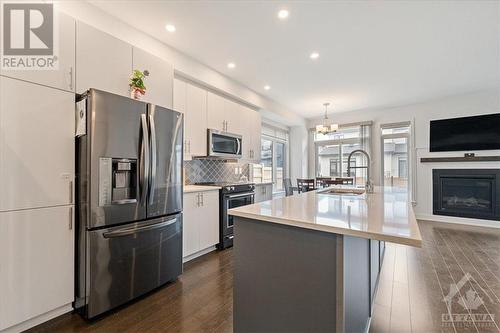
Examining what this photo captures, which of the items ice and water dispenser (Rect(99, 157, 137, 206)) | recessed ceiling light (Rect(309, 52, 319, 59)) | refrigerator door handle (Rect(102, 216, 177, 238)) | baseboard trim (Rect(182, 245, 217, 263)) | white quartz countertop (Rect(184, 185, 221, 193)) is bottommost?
baseboard trim (Rect(182, 245, 217, 263))

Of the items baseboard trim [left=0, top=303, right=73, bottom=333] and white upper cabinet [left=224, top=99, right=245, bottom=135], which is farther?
white upper cabinet [left=224, top=99, right=245, bottom=135]

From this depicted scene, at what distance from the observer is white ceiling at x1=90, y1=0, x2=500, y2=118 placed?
2.32 m

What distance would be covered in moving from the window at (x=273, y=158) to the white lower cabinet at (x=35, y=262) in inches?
158

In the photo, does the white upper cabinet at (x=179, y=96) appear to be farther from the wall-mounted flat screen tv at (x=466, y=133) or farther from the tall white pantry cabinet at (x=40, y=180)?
the wall-mounted flat screen tv at (x=466, y=133)

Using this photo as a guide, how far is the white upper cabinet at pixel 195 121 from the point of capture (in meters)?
3.17

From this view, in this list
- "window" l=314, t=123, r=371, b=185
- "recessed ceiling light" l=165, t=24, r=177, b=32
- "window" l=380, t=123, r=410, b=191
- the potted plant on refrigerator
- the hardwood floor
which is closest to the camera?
the hardwood floor

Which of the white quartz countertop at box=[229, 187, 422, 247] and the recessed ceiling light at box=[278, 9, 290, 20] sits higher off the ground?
the recessed ceiling light at box=[278, 9, 290, 20]

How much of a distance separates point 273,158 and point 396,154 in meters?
3.07

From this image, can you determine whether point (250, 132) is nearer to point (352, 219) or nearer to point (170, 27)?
point (170, 27)

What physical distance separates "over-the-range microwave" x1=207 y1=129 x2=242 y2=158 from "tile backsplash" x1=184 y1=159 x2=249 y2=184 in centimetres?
44

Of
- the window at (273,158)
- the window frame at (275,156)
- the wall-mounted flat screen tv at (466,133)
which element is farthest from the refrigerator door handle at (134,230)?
the wall-mounted flat screen tv at (466,133)

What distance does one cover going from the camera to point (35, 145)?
1.69m

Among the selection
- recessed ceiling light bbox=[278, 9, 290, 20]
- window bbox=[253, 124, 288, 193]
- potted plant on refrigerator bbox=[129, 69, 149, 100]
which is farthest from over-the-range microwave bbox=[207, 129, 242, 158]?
recessed ceiling light bbox=[278, 9, 290, 20]

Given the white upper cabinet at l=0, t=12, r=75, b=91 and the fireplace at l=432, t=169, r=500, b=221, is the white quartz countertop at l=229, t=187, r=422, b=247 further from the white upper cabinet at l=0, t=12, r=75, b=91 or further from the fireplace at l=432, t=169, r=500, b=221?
the fireplace at l=432, t=169, r=500, b=221
